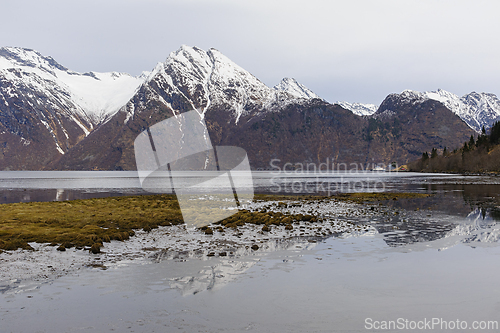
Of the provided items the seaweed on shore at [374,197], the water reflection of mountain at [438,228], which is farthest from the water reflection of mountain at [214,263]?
the seaweed on shore at [374,197]

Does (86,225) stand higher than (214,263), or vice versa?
(86,225)

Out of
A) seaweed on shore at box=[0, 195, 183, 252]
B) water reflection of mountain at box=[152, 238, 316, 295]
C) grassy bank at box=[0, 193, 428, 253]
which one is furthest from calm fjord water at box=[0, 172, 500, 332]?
seaweed on shore at box=[0, 195, 183, 252]

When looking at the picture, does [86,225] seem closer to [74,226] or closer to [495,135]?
[74,226]

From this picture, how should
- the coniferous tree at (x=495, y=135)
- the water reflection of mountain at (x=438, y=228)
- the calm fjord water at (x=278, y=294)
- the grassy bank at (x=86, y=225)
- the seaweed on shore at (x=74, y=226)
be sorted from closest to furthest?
the calm fjord water at (x=278, y=294) → the seaweed on shore at (x=74, y=226) → the grassy bank at (x=86, y=225) → the water reflection of mountain at (x=438, y=228) → the coniferous tree at (x=495, y=135)

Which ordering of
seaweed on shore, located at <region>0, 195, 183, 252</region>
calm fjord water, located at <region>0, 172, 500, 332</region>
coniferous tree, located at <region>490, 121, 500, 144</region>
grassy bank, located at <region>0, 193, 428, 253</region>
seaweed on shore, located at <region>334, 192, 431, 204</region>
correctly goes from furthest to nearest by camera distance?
coniferous tree, located at <region>490, 121, 500, 144</region> < seaweed on shore, located at <region>334, 192, 431, 204</region> < grassy bank, located at <region>0, 193, 428, 253</region> < seaweed on shore, located at <region>0, 195, 183, 252</region> < calm fjord water, located at <region>0, 172, 500, 332</region>

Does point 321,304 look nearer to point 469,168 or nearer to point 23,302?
point 23,302

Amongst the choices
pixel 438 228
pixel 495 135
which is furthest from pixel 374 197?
pixel 495 135

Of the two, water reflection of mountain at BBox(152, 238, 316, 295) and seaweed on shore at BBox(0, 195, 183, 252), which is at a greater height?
seaweed on shore at BBox(0, 195, 183, 252)

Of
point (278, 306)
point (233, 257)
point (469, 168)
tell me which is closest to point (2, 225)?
point (233, 257)

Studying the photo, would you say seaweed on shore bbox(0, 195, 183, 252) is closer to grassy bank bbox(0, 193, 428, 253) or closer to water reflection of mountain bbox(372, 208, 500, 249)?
grassy bank bbox(0, 193, 428, 253)

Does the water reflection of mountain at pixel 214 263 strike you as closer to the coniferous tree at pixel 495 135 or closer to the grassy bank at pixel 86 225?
the grassy bank at pixel 86 225

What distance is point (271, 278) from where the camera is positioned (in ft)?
49.2

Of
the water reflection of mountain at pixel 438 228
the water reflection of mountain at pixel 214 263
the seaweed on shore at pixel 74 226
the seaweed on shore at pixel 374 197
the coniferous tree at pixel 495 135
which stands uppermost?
the coniferous tree at pixel 495 135

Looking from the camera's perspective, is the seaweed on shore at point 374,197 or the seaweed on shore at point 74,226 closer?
the seaweed on shore at point 74,226
